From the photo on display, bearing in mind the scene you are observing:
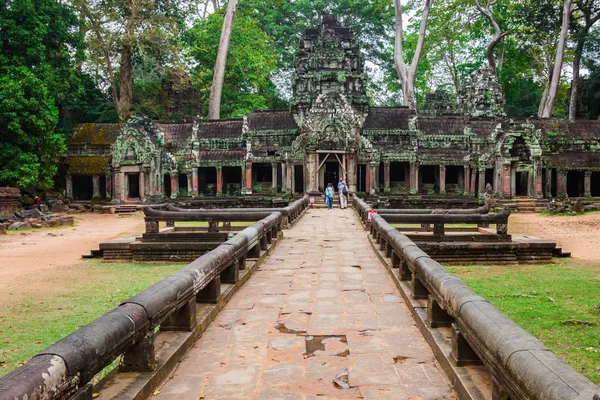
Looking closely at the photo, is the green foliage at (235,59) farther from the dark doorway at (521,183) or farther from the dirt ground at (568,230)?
the dirt ground at (568,230)

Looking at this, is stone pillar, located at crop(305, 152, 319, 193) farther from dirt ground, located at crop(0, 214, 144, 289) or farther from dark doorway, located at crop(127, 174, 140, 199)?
dark doorway, located at crop(127, 174, 140, 199)

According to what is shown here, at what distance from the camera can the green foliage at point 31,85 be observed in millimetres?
26453

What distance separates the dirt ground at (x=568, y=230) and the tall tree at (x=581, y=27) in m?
17.4

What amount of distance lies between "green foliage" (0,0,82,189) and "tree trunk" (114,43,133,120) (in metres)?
6.36

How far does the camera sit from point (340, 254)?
11.0 meters

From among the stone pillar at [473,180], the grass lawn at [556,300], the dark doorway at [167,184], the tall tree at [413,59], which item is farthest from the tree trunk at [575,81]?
the grass lawn at [556,300]

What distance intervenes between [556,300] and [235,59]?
121 ft

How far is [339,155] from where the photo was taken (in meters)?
30.8

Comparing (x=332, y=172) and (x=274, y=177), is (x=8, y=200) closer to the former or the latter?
(x=274, y=177)

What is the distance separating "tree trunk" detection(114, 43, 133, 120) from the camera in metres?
39.5

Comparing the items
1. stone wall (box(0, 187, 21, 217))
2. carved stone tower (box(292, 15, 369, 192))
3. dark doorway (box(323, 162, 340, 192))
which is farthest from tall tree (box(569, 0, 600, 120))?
stone wall (box(0, 187, 21, 217))

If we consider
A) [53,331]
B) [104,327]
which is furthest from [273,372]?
[53,331]

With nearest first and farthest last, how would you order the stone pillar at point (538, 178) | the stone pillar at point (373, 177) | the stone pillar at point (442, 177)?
the stone pillar at point (373, 177) → the stone pillar at point (538, 178) → the stone pillar at point (442, 177)

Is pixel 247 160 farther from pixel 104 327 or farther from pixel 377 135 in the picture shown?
pixel 104 327
